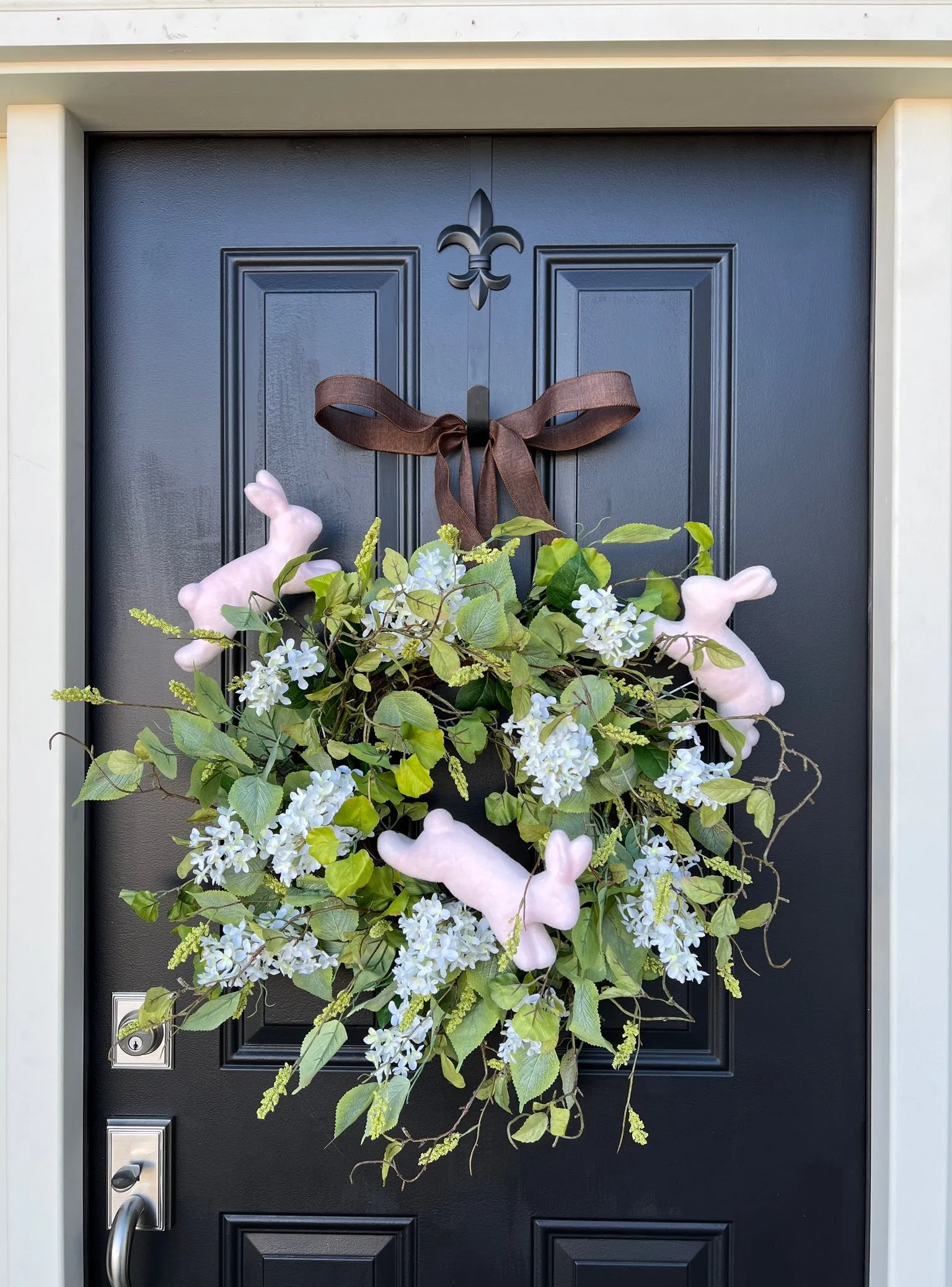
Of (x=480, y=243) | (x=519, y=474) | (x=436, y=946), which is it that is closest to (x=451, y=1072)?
(x=436, y=946)

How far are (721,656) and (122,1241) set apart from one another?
89 centimetres

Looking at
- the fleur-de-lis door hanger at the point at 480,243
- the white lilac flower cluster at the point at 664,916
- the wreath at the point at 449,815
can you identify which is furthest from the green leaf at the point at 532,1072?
the fleur-de-lis door hanger at the point at 480,243

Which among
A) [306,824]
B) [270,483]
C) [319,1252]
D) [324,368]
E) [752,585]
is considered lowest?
[319,1252]

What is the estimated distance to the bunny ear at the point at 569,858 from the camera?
725mm

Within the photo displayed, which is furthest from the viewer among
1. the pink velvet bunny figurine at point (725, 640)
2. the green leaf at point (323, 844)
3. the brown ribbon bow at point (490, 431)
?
the brown ribbon bow at point (490, 431)

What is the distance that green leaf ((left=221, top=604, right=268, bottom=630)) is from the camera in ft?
2.64

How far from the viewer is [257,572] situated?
2.90 feet

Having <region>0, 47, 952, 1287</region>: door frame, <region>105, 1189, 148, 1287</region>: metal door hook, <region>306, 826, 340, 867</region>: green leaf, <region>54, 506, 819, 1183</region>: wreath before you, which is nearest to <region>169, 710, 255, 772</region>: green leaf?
<region>54, 506, 819, 1183</region>: wreath

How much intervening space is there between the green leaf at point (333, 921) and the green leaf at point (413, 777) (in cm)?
14

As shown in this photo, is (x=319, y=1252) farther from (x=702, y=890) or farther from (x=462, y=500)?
(x=462, y=500)

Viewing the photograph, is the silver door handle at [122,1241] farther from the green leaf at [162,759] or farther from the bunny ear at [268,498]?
the bunny ear at [268,498]

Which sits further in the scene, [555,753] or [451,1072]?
[451,1072]

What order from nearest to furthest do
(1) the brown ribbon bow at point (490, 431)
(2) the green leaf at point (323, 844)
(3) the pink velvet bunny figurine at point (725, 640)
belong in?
1. (2) the green leaf at point (323, 844)
2. (3) the pink velvet bunny figurine at point (725, 640)
3. (1) the brown ribbon bow at point (490, 431)

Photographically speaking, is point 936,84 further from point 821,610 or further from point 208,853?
point 208,853
